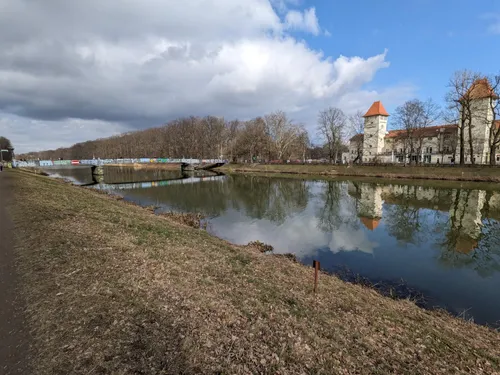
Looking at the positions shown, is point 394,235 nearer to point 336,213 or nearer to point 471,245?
point 471,245

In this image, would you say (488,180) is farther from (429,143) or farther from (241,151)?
(241,151)

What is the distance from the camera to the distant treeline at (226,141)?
83688 millimetres

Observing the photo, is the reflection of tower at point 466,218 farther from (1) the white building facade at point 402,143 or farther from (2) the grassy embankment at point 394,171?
(1) the white building facade at point 402,143

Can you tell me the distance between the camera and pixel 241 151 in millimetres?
87562

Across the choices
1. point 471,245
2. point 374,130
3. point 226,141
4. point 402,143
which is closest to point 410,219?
point 471,245

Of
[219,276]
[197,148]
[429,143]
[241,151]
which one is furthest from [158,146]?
[219,276]

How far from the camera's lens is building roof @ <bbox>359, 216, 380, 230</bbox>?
1811 centimetres

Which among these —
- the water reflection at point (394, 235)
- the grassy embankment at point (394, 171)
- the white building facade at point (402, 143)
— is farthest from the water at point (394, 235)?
the white building facade at point (402, 143)

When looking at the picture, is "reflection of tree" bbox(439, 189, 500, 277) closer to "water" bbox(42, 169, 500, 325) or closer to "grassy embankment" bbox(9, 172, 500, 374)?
"water" bbox(42, 169, 500, 325)

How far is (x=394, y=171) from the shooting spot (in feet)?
168

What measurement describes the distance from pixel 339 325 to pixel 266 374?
7.38ft

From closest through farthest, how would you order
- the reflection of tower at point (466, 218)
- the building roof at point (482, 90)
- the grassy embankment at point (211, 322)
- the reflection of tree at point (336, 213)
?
1. the grassy embankment at point (211, 322)
2. the reflection of tower at point (466, 218)
3. the reflection of tree at point (336, 213)
4. the building roof at point (482, 90)

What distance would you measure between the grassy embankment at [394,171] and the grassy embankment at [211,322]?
45305mm

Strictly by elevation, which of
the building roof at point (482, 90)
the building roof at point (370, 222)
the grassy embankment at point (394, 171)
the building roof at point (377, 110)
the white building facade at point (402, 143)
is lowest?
the building roof at point (370, 222)
